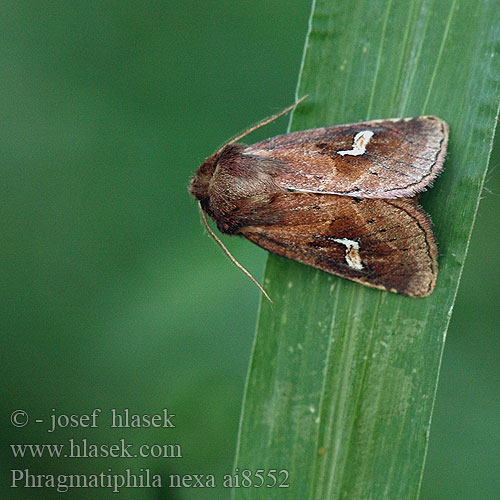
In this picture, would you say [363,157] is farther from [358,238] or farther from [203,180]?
[203,180]

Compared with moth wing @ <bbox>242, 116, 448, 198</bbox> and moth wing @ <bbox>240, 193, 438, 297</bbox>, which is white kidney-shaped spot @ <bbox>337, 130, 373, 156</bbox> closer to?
moth wing @ <bbox>242, 116, 448, 198</bbox>

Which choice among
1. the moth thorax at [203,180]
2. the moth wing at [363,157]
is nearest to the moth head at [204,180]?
the moth thorax at [203,180]

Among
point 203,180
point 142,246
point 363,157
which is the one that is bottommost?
point 142,246

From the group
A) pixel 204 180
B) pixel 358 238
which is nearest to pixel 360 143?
pixel 358 238

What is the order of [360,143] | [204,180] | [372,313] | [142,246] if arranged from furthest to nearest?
[142,246] → [204,180] → [360,143] → [372,313]

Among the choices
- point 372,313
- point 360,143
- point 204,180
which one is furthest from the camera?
point 204,180

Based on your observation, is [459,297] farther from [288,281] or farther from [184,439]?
[184,439]

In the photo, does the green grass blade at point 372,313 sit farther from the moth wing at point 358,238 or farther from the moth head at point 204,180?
the moth head at point 204,180

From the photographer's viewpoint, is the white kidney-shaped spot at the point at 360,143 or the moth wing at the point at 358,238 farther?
the white kidney-shaped spot at the point at 360,143
